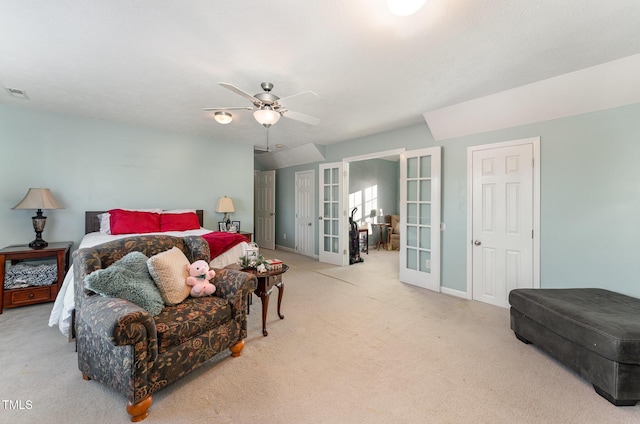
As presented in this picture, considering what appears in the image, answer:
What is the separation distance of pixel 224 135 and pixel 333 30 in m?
3.50

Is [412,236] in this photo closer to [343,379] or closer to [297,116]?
[297,116]

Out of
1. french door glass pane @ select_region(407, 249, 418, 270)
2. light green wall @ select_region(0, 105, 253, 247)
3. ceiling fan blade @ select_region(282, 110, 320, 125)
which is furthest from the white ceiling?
french door glass pane @ select_region(407, 249, 418, 270)

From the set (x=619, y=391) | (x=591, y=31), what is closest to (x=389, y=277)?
(x=619, y=391)

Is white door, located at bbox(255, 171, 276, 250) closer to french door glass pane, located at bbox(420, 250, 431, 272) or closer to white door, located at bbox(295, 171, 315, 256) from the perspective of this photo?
white door, located at bbox(295, 171, 315, 256)

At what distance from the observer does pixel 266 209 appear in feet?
24.5

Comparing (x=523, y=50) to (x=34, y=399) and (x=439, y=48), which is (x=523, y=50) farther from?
(x=34, y=399)

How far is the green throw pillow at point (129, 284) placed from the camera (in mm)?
1774

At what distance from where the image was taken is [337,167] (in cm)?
547

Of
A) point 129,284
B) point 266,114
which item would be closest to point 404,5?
point 266,114

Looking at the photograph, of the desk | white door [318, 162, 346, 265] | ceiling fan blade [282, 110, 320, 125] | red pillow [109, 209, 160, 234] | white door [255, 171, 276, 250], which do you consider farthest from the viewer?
the desk

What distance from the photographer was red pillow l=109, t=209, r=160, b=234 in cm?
366

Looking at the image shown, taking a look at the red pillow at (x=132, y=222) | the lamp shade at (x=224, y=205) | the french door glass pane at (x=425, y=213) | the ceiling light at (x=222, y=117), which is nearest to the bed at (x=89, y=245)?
the red pillow at (x=132, y=222)

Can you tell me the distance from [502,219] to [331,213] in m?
3.11

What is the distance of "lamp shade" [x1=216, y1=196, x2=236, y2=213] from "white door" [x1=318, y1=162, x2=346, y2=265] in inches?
73.8
